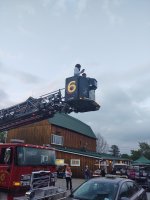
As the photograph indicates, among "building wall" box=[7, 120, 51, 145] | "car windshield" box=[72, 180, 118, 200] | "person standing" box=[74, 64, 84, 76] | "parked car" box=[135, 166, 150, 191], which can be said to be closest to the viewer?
"car windshield" box=[72, 180, 118, 200]

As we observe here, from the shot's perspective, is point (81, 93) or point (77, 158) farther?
point (77, 158)

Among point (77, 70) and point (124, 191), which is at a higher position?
point (77, 70)

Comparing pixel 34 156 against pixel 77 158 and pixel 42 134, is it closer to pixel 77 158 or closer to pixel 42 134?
pixel 77 158

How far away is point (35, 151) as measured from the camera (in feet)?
41.7

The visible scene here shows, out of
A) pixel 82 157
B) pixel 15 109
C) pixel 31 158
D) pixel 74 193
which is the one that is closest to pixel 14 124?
pixel 15 109

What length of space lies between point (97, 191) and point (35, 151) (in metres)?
5.71

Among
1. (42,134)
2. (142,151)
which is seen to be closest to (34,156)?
(42,134)

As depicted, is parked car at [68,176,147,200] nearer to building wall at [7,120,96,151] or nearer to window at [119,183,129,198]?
window at [119,183,129,198]

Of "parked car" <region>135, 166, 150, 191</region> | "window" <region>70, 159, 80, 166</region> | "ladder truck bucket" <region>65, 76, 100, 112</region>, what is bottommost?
"parked car" <region>135, 166, 150, 191</region>

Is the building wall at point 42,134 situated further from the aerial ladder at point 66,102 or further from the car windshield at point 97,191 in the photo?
the car windshield at point 97,191

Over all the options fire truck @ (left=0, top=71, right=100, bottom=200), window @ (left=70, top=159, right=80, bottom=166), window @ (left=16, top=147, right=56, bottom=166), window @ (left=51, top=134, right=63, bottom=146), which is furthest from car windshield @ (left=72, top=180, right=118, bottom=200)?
window @ (left=51, top=134, right=63, bottom=146)

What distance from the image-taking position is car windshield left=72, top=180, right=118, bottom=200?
7242mm

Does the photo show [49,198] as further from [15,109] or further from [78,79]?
[15,109]

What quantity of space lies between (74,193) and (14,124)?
1443cm
